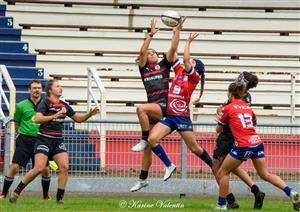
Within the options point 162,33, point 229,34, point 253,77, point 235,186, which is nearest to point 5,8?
point 162,33

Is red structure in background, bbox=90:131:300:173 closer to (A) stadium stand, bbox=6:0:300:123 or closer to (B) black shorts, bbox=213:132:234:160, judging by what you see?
(B) black shorts, bbox=213:132:234:160

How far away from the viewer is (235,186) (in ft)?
49.9

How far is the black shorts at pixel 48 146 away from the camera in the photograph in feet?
42.3

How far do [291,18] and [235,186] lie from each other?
25.9 ft

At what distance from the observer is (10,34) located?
20.8m

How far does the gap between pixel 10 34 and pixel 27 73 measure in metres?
1.61

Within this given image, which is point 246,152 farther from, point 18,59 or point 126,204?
point 18,59

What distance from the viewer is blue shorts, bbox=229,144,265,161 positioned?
39.9 feet

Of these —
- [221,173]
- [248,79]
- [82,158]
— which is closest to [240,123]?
[221,173]

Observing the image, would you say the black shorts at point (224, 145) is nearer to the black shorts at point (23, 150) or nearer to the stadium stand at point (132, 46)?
the black shorts at point (23, 150)

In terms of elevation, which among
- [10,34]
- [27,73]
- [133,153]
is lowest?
[133,153]

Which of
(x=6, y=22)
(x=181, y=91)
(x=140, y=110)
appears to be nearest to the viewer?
(x=140, y=110)

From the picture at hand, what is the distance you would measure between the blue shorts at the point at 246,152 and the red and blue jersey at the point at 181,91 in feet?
3.67

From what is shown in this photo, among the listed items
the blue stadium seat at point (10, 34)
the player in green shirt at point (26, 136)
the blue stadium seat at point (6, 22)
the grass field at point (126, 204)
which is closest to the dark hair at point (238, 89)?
the grass field at point (126, 204)
